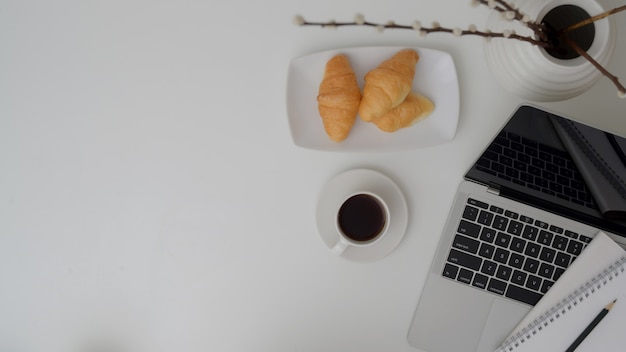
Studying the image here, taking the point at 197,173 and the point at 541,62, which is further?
the point at 197,173

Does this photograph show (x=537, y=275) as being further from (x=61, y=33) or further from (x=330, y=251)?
(x=61, y=33)

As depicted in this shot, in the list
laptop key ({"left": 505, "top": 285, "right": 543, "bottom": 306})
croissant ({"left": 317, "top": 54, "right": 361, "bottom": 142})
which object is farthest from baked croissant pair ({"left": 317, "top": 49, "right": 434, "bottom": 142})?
laptop key ({"left": 505, "top": 285, "right": 543, "bottom": 306})

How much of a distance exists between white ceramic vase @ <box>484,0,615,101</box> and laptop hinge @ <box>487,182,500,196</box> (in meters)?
0.15

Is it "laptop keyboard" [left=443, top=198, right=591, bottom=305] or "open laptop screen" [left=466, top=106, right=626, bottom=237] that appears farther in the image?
"laptop keyboard" [left=443, top=198, right=591, bottom=305]

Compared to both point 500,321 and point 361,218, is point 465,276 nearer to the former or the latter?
point 500,321

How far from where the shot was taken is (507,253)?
2.94ft

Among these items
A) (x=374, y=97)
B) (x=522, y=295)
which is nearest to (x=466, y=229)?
(x=522, y=295)

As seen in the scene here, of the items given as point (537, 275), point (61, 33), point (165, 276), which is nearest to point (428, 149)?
point (537, 275)

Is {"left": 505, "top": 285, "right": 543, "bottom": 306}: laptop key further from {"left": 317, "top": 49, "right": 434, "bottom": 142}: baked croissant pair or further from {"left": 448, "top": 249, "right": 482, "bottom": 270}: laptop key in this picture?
{"left": 317, "top": 49, "right": 434, "bottom": 142}: baked croissant pair

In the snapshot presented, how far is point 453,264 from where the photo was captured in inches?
35.3

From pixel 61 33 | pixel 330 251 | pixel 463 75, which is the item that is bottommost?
pixel 330 251

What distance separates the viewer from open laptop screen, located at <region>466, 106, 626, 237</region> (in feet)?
2.57

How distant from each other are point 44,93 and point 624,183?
938 millimetres

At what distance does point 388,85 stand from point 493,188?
243mm
